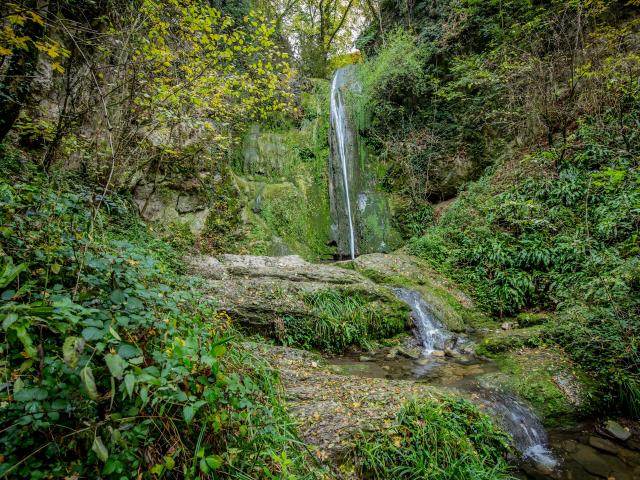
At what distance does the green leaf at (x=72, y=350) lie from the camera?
1.13 m

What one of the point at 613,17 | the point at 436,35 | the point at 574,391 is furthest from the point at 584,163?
the point at 436,35

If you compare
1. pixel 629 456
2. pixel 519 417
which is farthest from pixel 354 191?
pixel 629 456

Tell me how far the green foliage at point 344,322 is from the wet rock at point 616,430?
2.69 meters

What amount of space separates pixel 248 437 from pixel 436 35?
12.7 metres

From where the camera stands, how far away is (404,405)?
274 centimetres

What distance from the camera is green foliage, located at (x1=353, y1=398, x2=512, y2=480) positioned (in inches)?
90.5

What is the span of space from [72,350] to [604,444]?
451 centimetres

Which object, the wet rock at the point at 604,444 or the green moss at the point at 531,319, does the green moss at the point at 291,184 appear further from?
the wet rock at the point at 604,444

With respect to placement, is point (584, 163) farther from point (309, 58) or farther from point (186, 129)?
point (309, 58)

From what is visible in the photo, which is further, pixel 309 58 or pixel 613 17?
pixel 309 58

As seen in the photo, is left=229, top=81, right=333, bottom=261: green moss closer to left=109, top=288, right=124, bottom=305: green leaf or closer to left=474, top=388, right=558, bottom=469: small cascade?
left=474, top=388, right=558, bottom=469: small cascade

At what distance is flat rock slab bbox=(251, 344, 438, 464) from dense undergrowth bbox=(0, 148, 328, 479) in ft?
1.14

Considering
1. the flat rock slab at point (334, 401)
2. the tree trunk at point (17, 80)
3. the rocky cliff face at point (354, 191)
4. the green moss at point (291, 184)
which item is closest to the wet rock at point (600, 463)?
the flat rock slab at point (334, 401)

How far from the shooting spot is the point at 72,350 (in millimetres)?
1153
